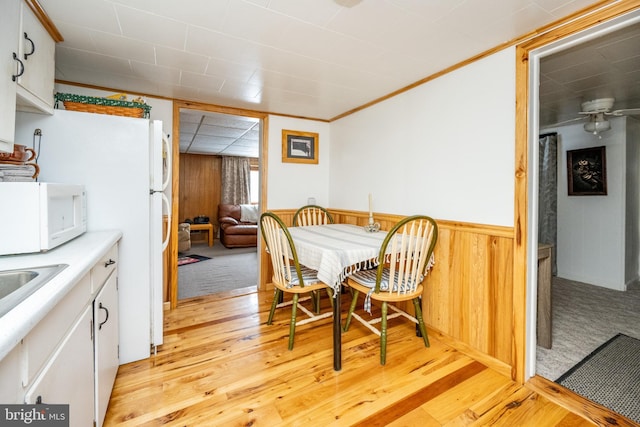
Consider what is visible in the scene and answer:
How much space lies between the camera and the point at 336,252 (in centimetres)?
192

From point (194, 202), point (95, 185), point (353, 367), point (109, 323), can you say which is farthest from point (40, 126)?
point (194, 202)

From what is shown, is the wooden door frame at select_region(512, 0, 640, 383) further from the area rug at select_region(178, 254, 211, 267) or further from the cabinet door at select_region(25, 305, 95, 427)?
the area rug at select_region(178, 254, 211, 267)

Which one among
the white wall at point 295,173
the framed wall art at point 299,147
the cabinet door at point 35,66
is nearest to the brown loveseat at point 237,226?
the white wall at point 295,173

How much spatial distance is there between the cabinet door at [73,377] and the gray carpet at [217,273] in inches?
85.5

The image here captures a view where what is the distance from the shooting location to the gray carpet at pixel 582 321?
206cm

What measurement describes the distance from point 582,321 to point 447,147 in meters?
2.05

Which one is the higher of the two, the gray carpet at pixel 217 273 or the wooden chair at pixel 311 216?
the wooden chair at pixel 311 216

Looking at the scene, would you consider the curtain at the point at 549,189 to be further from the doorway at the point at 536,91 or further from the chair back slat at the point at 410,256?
the chair back slat at the point at 410,256

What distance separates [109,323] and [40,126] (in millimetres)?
1210

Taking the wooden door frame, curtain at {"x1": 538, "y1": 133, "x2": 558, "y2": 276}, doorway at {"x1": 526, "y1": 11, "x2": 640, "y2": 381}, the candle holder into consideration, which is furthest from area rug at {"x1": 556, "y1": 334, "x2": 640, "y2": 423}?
curtain at {"x1": 538, "y1": 133, "x2": 558, "y2": 276}

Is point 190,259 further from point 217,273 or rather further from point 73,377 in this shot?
point 73,377

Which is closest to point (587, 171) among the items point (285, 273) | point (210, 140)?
point (285, 273)

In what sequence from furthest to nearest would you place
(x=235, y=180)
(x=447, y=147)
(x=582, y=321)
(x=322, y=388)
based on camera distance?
1. (x=235, y=180)
2. (x=582, y=321)
3. (x=447, y=147)
4. (x=322, y=388)

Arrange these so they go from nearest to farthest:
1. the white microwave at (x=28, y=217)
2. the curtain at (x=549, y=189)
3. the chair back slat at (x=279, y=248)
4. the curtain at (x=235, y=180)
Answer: the white microwave at (x=28, y=217)
the chair back slat at (x=279, y=248)
the curtain at (x=549, y=189)
the curtain at (x=235, y=180)
